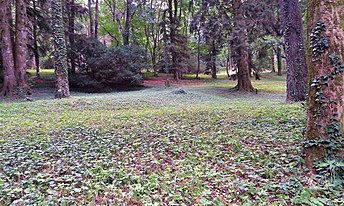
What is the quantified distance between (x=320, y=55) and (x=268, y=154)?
52.7 inches

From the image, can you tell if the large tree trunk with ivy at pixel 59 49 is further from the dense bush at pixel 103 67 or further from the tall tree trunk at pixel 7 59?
the dense bush at pixel 103 67

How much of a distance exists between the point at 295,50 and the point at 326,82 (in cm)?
604

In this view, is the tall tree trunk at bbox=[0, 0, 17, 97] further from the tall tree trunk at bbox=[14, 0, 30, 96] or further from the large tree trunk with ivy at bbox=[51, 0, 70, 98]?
the large tree trunk with ivy at bbox=[51, 0, 70, 98]

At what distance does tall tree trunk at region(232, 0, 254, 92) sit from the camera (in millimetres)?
12430

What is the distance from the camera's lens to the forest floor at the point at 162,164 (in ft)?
6.97

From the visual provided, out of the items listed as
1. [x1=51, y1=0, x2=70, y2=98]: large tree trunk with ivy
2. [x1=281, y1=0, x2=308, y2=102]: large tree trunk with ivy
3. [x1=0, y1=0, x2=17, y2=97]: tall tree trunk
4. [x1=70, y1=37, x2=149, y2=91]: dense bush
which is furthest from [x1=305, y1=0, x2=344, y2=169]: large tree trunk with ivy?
[x1=70, y1=37, x2=149, y2=91]: dense bush

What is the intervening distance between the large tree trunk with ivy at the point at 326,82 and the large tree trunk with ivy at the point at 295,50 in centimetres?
579

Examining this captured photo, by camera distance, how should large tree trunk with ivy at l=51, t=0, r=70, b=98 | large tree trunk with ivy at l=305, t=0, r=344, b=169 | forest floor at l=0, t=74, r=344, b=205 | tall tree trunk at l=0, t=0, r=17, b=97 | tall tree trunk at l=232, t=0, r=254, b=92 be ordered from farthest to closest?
tall tree trunk at l=232, t=0, r=254, b=92 < tall tree trunk at l=0, t=0, r=17, b=97 < large tree trunk with ivy at l=51, t=0, r=70, b=98 < large tree trunk with ivy at l=305, t=0, r=344, b=169 < forest floor at l=0, t=74, r=344, b=205

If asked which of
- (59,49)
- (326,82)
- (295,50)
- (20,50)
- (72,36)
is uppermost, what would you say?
(72,36)

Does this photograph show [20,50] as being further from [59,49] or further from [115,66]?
[115,66]

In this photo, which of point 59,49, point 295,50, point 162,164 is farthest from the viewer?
point 59,49

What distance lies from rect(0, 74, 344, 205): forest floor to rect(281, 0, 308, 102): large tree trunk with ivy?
3.09m

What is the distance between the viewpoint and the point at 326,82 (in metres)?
2.48

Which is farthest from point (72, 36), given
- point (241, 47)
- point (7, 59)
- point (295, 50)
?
point (295, 50)
